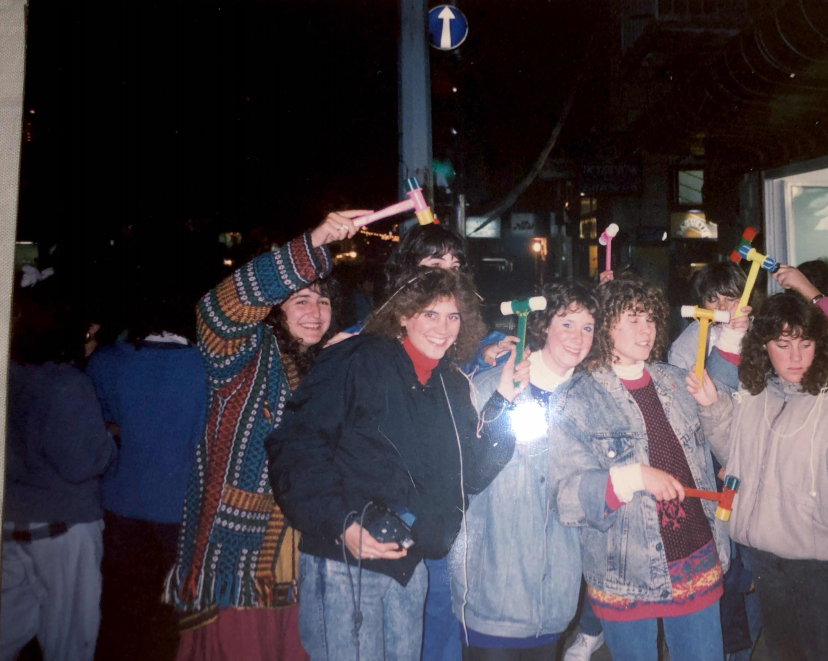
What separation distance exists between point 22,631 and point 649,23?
38.0ft

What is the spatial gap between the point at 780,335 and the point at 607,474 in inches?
45.6

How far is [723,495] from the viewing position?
7.47 ft

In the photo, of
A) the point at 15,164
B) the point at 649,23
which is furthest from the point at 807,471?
the point at 649,23

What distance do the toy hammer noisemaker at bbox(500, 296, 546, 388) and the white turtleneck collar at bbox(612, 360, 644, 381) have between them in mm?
469

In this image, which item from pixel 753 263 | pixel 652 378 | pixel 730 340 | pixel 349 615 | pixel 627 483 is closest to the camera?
pixel 349 615

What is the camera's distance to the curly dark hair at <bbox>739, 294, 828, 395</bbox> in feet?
8.04

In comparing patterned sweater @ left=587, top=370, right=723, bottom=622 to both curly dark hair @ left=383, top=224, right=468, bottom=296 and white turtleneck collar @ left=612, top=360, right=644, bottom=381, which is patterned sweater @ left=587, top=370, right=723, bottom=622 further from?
curly dark hair @ left=383, top=224, right=468, bottom=296

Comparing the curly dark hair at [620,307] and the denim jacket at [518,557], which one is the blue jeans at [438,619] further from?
the curly dark hair at [620,307]

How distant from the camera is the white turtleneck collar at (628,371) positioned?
247 centimetres

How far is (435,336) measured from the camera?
7.38 ft

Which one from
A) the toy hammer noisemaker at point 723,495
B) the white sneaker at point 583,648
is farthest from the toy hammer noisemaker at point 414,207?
the white sneaker at point 583,648

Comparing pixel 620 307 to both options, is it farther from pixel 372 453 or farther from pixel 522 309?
pixel 372 453

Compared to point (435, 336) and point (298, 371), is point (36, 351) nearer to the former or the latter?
point (298, 371)

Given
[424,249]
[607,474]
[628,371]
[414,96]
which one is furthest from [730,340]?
[414,96]
